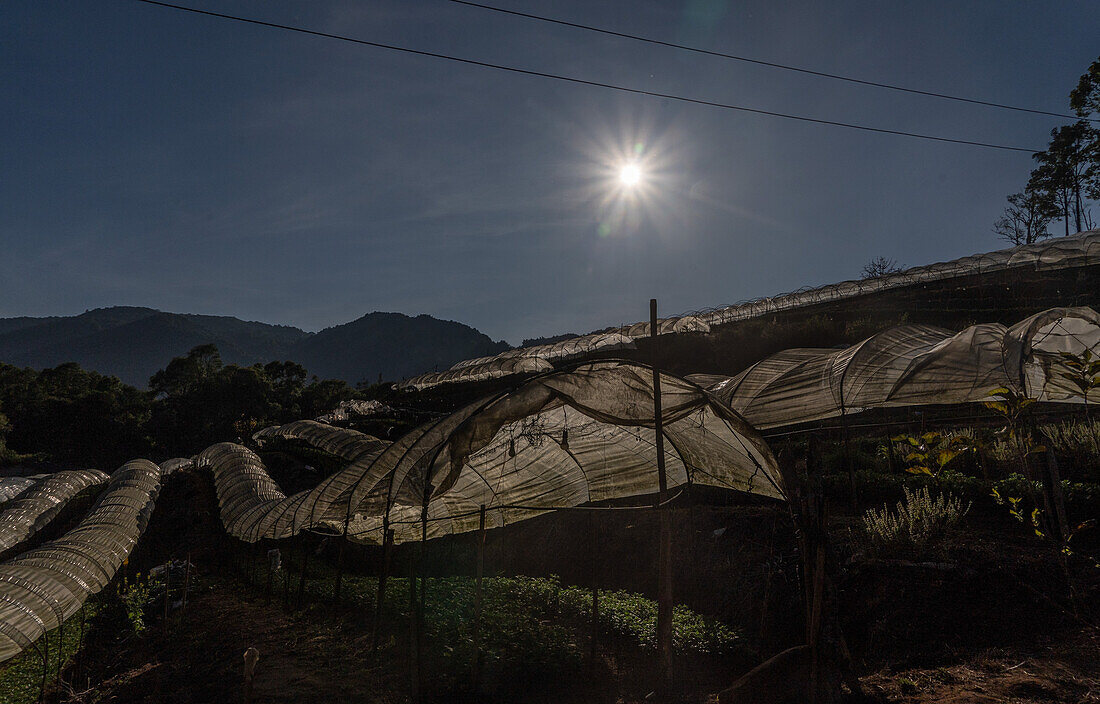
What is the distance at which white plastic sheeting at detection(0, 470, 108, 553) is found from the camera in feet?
54.9

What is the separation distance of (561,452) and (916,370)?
648 centimetres

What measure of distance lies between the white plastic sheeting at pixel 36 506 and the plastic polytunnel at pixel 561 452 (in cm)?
1371

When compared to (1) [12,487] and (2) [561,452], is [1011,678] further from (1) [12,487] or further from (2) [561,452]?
(1) [12,487]

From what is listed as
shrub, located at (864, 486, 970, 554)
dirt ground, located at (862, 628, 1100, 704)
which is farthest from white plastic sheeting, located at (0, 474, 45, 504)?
dirt ground, located at (862, 628, 1100, 704)

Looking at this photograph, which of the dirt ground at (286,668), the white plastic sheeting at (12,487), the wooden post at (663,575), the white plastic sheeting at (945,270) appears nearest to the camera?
the wooden post at (663,575)

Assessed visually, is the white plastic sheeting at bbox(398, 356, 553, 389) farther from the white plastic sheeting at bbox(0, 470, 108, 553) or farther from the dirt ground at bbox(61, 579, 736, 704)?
the dirt ground at bbox(61, 579, 736, 704)

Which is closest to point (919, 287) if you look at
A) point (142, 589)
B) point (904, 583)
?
point (904, 583)

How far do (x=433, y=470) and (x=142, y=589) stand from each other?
10457 mm

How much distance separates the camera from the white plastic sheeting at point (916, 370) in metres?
8.46

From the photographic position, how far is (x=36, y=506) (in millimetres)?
18406

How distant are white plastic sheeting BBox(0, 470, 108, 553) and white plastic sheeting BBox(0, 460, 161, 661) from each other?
2301mm

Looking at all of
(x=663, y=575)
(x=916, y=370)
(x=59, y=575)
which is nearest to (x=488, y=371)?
(x=59, y=575)

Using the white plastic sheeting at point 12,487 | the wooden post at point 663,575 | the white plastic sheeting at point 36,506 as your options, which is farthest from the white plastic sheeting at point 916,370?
the white plastic sheeting at point 12,487

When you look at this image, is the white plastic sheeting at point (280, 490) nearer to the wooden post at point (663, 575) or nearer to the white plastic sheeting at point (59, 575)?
the white plastic sheeting at point (59, 575)
